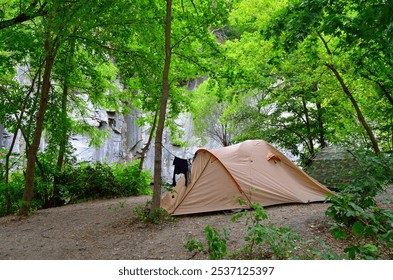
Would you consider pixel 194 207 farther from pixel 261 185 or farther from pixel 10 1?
pixel 10 1

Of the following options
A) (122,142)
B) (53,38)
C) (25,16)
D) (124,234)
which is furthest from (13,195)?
(122,142)

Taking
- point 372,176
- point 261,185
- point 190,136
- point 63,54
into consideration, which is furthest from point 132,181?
point 190,136

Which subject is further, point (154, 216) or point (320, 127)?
point (320, 127)

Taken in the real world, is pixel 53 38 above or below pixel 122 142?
above

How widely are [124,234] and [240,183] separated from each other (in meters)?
2.91

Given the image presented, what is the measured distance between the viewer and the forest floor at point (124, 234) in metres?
4.49

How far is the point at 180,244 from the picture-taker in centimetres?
472

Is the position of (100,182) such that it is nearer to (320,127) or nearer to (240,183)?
(240,183)

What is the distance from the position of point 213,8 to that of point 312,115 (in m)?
8.27

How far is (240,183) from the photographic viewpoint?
7.12 metres

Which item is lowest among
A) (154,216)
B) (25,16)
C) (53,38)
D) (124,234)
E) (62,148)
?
(124,234)

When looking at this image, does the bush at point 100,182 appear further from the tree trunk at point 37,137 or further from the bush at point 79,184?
the tree trunk at point 37,137

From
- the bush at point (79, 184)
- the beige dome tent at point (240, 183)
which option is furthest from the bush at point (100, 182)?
the beige dome tent at point (240, 183)

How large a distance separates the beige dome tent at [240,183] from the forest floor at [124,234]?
285 mm
